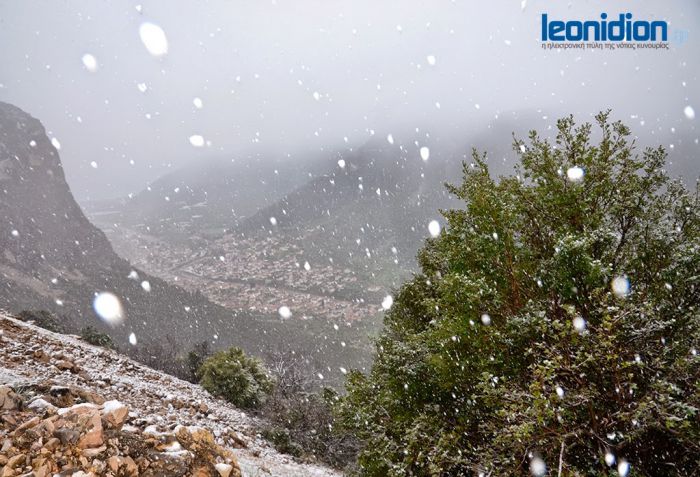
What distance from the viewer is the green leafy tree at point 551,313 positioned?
521 centimetres

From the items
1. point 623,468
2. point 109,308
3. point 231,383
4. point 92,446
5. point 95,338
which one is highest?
point 109,308

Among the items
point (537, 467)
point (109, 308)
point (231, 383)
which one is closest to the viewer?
point (537, 467)

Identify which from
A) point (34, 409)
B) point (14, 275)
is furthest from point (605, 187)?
point (14, 275)

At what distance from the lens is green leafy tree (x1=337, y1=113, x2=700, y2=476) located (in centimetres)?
521

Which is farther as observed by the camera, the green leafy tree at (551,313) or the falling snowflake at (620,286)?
the falling snowflake at (620,286)

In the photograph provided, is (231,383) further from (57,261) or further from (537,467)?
(57,261)

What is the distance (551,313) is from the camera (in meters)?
6.54

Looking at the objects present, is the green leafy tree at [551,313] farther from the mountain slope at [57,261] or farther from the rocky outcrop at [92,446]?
the mountain slope at [57,261]

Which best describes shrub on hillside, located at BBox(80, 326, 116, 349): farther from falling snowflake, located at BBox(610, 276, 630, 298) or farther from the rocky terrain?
falling snowflake, located at BBox(610, 276, 630, 298)

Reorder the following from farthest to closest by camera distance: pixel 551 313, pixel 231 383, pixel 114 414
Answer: pixel 231 383
pixel 551 313
pixel 114 414

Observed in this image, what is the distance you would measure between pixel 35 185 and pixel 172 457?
458ft

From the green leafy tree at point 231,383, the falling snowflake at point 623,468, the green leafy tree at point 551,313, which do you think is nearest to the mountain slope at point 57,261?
the green leafy tree at point 231,383

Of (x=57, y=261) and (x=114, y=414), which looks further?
(x=57, y=261)

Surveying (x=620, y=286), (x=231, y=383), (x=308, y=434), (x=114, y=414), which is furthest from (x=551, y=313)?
(x=231, y=383)
